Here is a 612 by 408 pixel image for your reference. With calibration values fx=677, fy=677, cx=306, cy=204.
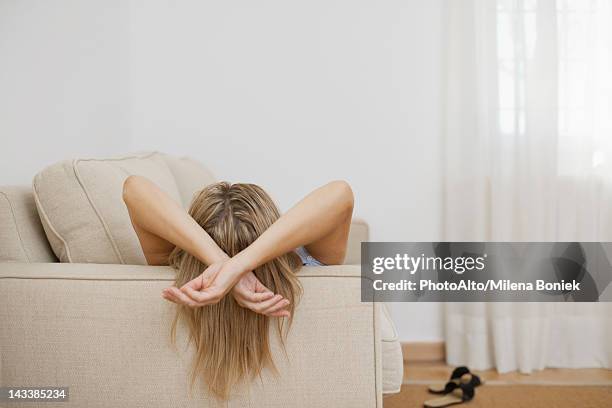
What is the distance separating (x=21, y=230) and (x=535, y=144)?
2.17m

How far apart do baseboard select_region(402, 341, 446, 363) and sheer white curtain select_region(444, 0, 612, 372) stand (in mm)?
151

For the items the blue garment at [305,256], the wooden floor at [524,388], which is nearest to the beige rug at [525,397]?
the wooden floor at [524,388]

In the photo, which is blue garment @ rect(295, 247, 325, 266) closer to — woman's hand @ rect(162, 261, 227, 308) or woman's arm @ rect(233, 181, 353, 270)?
woman's arm @ rect(233, 181, 353, 270)

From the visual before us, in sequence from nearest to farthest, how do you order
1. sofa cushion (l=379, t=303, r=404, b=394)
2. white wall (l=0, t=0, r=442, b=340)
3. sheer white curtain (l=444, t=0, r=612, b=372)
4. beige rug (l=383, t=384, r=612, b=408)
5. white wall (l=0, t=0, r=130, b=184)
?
sofa cushion (l=379, t=303, r=404, b=394) < white wall (l=0, t=0, r=130, b=184) < beige rug (l=383, t=384, r=612, b=408) < sheer white curtain (l=444, t=0, r=612, b=372) < white wall (l=0, t=0, r=442, b=340)

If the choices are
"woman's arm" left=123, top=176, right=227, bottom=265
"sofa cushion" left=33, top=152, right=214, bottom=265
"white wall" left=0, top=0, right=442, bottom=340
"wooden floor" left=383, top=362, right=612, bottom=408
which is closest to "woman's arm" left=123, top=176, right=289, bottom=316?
"woman's arm" left=123, top=176, right=227, bottom=265

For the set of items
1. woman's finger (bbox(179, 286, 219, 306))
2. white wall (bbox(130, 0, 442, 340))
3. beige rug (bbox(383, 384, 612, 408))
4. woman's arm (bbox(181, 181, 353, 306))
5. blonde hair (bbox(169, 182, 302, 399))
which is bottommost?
beige rug (bbox(383, 384, 612, 408))

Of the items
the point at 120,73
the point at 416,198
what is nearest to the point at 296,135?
the point at 416,198

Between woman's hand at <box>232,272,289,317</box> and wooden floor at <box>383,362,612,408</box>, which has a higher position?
woman's hand at <box>232,272,289,317</box>

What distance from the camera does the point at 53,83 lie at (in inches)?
84.0

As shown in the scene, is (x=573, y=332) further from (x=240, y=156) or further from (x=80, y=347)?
(x=80, y=347)

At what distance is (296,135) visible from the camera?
310 centimetres

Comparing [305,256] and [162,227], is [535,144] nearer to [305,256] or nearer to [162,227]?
[305,256]

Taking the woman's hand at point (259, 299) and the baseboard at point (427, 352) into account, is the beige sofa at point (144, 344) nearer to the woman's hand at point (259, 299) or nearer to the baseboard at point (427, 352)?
the woman's hand at point (259, 299)

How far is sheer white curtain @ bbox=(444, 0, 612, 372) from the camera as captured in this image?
2.94m
